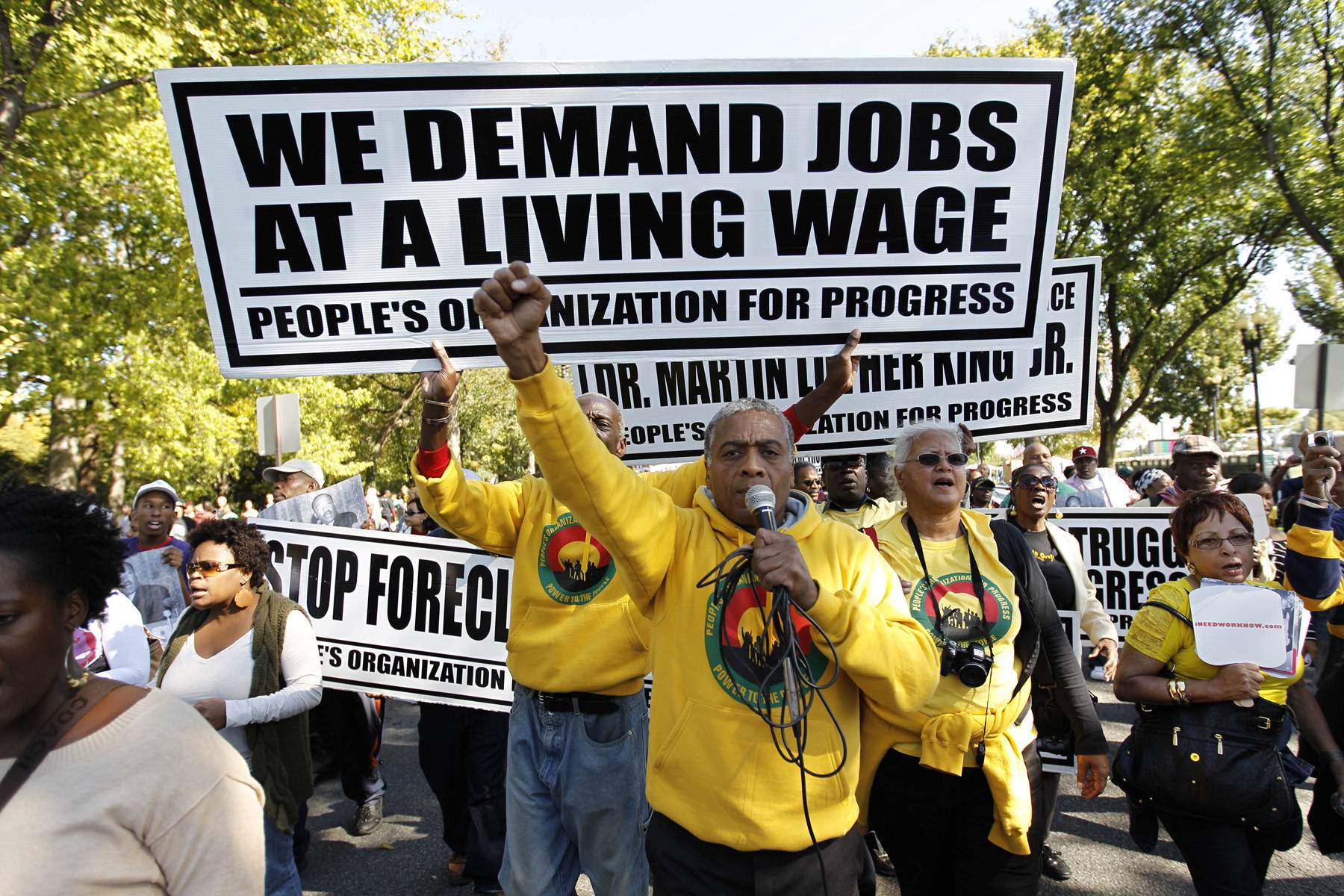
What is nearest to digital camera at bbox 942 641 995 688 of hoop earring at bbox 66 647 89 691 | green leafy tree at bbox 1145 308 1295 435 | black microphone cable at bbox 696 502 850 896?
black microphone cable at bbox 696 502 850 896

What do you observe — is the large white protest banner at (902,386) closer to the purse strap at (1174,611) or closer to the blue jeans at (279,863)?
the purse strap at (1174,611)

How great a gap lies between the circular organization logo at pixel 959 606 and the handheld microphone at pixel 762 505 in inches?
44.9

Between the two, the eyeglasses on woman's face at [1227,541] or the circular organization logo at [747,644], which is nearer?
the circular organization logo at [747,644]

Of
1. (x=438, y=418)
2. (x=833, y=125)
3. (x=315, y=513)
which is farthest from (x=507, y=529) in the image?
(x=315, y=513)

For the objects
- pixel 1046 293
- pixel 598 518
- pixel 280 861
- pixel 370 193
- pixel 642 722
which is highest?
pixel 370 193

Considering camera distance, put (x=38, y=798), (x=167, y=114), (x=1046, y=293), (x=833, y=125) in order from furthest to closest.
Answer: (x=1046, y=293)
(x=833, y=125)
(x=167, y=114)
(x=38, y=798)

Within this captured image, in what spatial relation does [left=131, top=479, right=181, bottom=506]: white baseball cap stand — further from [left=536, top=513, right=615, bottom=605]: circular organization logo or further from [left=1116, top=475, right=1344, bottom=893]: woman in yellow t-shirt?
[left=1116, top=475, right=1344, bottom=893]: woman in yellow t-shirt

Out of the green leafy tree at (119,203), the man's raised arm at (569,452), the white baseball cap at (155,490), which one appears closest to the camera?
the man's raised arm at (569,452)

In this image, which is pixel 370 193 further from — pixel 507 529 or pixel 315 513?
pixel 315 513

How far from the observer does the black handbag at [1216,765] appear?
3.12 m

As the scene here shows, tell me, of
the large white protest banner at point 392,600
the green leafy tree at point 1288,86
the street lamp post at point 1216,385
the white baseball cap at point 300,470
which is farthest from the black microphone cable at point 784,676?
the street lamp post at point 1216,385

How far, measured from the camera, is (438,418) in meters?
2.91

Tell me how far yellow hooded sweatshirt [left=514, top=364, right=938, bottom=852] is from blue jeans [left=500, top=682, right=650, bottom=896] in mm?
891

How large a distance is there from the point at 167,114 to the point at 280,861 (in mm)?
2761
